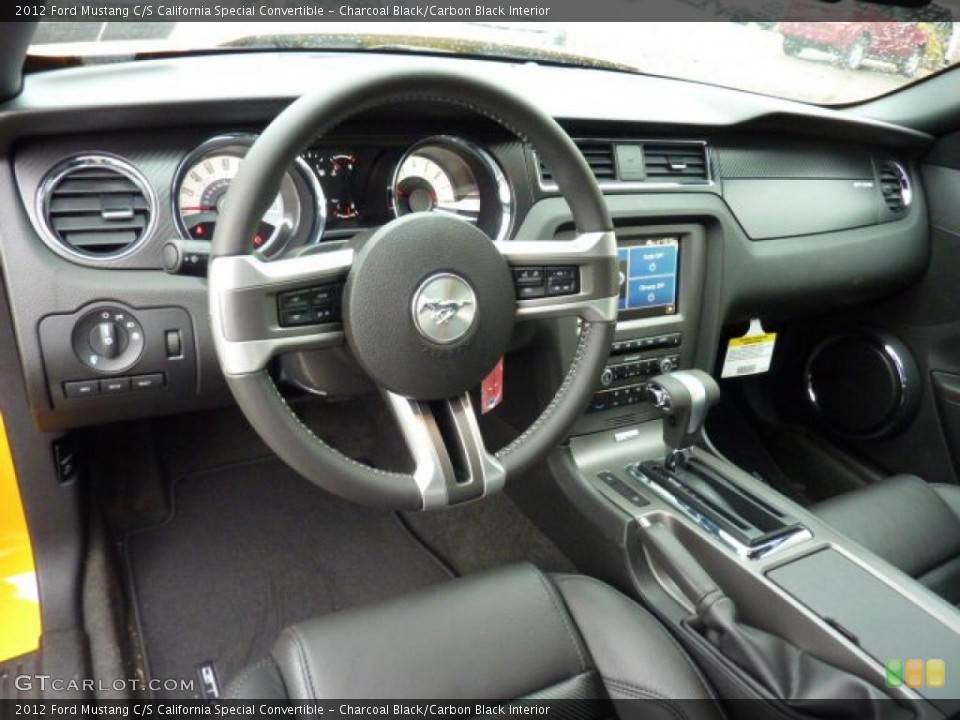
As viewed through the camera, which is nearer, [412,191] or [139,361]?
[139,361]

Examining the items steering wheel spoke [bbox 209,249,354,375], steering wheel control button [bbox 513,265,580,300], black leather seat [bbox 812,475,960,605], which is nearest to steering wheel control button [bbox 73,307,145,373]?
steering wheel spoke [bbox 209,249,354,375]

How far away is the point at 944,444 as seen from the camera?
6.62 ft

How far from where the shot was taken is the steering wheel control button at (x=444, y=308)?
0.92 meters

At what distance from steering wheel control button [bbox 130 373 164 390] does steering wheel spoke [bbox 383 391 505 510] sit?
1.53ft

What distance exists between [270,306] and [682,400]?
87 centimetres

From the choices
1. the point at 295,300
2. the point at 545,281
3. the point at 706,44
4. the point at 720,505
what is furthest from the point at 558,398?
the point at 706,44

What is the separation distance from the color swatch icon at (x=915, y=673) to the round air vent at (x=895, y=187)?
4.60 feet

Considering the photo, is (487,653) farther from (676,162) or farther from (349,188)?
(676,162)

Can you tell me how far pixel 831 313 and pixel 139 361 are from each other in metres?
1.90

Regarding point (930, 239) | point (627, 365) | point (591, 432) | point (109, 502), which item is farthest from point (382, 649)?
point (930, 239)

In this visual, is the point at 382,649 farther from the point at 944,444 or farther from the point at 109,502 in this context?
the point at 944,444

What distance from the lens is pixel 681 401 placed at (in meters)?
1.44

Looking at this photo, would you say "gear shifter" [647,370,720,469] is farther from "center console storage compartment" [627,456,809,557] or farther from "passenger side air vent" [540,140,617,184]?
"passenger side air vent" [540,140,617,184]

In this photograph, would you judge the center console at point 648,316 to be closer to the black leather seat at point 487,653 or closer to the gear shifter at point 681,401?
the gear shifter at point 681,401
